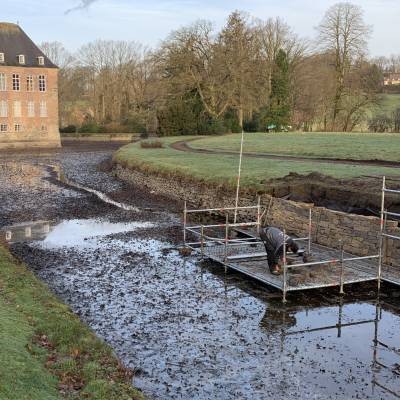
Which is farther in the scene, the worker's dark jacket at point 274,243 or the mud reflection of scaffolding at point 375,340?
the worker's dark jacket at point 274,243

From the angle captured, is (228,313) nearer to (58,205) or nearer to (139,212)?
(139,212)

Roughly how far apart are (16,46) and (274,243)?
234 feet

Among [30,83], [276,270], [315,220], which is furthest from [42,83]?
[276,270]

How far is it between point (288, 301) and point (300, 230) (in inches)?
249

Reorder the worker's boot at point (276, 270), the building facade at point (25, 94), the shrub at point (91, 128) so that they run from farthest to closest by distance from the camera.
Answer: the shrub at point (91, 128) → the building facade at point (25, 94) → the worker's boot at point (276, 270)

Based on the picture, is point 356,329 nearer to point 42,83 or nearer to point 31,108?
point 31,108

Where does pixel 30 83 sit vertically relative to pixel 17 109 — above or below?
above

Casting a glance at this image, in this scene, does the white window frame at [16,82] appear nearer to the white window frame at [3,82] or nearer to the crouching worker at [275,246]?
the white window frame at [3,82]

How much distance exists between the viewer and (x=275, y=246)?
46.2 feet

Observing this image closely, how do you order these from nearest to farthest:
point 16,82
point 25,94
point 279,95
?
point 279,95 < point 16,82 < point 25,94

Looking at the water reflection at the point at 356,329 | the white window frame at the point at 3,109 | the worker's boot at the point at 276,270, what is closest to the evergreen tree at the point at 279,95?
the white window frame at the point at 3,109

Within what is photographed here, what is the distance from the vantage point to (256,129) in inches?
2697

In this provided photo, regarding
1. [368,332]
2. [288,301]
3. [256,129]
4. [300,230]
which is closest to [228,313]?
[288,301]

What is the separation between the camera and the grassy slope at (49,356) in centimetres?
739
